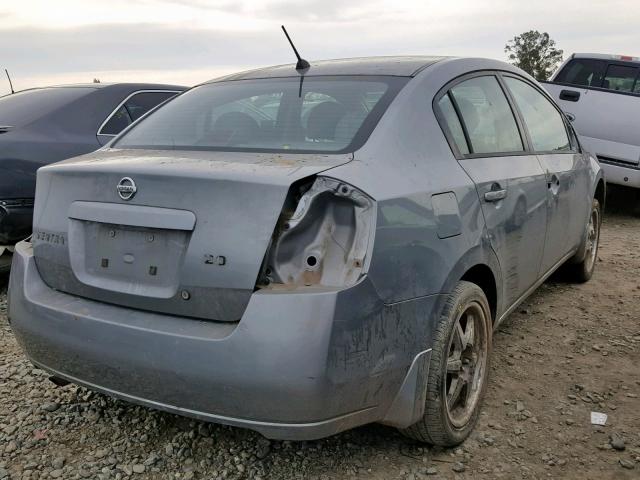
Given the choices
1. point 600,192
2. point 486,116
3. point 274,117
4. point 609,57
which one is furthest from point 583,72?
point 274,117

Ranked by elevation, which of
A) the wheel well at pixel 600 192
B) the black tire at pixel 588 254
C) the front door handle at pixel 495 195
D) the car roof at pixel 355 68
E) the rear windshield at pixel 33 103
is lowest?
the black tire at pixel 588 254

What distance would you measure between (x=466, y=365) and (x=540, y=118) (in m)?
1.84

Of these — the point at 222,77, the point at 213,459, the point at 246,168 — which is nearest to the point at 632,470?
the point at 213,459

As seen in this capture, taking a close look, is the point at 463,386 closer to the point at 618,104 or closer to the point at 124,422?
the point at 124,422

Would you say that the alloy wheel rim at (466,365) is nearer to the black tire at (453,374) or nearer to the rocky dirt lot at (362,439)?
the black tire at (453,374)

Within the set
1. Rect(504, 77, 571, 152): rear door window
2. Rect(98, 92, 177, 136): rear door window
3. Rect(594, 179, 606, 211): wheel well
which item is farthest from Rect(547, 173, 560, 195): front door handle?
Rect(98, 92, 177, 136): rear door window

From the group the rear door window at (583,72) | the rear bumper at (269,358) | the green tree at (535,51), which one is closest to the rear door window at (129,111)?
the rear bumper at (269,358)

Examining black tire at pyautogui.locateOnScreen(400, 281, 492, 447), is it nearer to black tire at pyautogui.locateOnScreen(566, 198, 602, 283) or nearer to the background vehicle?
black tire at pyautogui.locateOnScreen(566, 198, 602, 283)

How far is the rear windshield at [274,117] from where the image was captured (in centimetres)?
239

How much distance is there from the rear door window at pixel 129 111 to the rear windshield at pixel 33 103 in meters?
0.28

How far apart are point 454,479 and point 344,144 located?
134 centimetres

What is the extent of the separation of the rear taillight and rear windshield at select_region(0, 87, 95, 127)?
3335mm

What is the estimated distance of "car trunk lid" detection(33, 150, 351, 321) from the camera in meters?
1.97

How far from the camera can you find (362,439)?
2613mm
